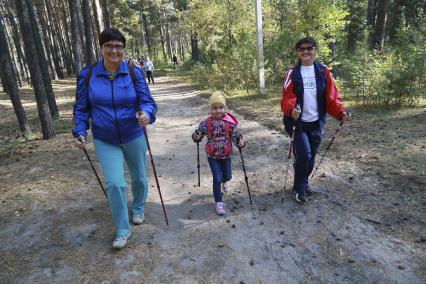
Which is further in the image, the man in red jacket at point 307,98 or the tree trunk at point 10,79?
the tree trunk at point 10,79

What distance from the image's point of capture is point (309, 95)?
198 inches

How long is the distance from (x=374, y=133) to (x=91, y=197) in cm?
652

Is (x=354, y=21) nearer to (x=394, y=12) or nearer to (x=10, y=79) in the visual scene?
(x=394, y=12)

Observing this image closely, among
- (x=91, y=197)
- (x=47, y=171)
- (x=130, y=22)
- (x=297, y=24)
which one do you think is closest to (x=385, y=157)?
(x=91, y=197)

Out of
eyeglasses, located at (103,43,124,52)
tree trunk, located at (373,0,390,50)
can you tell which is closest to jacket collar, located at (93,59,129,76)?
eyeglasses, located at (103,43,124,52)

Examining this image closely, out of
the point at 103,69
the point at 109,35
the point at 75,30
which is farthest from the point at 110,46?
the point at 75,30

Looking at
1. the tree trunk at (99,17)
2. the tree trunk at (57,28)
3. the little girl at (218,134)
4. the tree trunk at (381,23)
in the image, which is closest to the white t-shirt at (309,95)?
the little girl at (218,134)

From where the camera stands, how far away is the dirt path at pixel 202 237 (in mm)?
3814

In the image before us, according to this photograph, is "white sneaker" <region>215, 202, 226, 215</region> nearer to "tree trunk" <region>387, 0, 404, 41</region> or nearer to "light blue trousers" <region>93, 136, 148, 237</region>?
"light blue trousers" <region>93, 136, 148, 237</region>

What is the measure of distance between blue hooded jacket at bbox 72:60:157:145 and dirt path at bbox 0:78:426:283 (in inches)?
56.5

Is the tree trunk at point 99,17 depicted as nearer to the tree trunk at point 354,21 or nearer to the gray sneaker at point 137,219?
the gray sneaker at point 137,219

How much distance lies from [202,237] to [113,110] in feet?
6.41

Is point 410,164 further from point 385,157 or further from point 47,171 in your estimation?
point 47,171

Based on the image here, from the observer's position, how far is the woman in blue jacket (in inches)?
160
